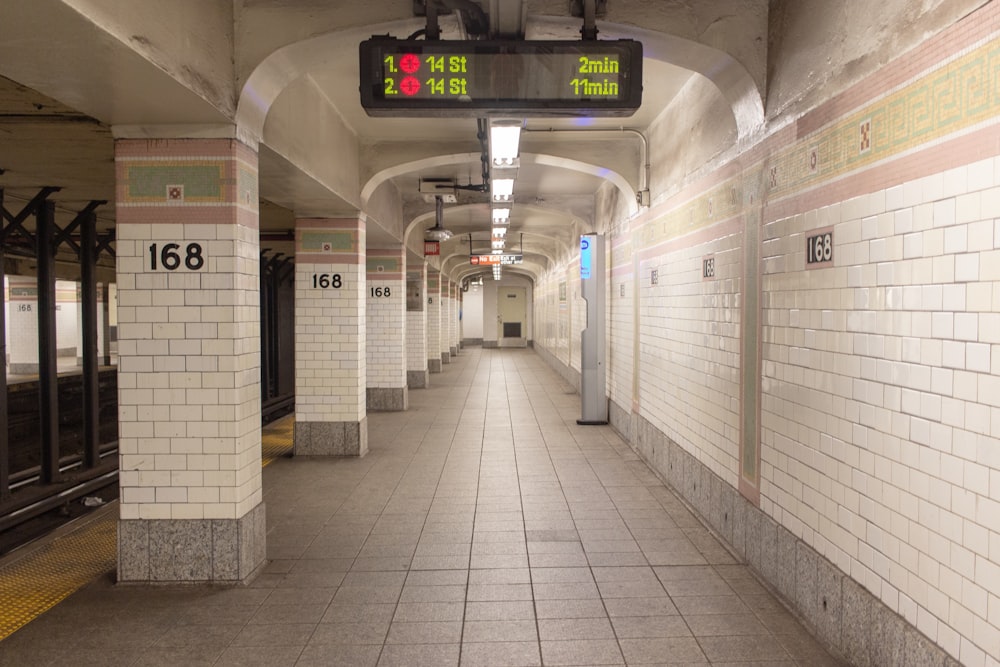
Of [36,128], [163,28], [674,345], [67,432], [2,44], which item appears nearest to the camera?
[2,44]

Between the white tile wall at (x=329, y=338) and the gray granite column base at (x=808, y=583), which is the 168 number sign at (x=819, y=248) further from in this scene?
the white tile wall at (x=329, y=338)

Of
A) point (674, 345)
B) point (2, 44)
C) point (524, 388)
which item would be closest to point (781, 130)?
point (674, 345)

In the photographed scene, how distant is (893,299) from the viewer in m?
3.21

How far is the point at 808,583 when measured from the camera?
4.03m

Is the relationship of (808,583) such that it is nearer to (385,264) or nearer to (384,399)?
(384,399)

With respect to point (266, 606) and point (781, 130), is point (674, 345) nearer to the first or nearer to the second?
point (781, 130)

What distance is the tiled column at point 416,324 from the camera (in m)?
17.3

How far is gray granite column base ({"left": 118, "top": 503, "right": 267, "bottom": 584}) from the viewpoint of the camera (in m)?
4.75

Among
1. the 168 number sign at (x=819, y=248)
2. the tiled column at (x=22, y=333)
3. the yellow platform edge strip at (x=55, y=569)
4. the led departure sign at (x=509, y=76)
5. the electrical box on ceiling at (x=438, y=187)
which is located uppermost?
the electrical box on ceiling at (x=438, y=187)

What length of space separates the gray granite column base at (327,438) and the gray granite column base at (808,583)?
4431mm

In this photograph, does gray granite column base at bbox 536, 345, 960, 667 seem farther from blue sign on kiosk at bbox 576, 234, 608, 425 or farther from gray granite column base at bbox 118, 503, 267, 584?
blue sign on kiosk at bbox 576, 234, 608, 425

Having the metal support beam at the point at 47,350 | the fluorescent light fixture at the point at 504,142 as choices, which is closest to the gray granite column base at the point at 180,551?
the metal support beam at the point at 47,350

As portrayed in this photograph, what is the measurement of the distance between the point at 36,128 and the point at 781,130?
585cm

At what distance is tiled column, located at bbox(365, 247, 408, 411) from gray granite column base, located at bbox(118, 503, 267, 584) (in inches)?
345
